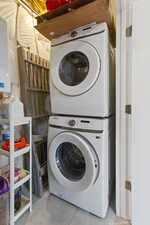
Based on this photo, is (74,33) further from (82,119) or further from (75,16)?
(82,119)

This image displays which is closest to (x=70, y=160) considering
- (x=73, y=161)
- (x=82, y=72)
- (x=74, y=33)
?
(x=73, y=161)

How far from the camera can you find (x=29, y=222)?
3.95 feet

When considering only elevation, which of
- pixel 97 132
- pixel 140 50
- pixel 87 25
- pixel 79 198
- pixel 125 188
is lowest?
pixel 79 198

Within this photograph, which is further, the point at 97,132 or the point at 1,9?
the point at 1,9

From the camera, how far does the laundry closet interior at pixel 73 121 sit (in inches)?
46.0

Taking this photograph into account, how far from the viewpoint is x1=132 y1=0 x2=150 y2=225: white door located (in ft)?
3.60

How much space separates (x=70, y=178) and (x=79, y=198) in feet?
0.67

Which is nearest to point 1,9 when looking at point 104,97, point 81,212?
point 104,97

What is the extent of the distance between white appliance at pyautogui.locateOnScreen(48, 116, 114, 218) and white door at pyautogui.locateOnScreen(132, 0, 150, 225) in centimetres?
24

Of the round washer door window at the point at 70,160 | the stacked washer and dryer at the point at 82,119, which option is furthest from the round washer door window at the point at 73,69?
the round washer door window at the point at 70,160

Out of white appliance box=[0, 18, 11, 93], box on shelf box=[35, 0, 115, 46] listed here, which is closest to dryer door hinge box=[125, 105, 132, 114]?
box on shelf box=[35, 0, 115, 46]

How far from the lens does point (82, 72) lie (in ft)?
4.73

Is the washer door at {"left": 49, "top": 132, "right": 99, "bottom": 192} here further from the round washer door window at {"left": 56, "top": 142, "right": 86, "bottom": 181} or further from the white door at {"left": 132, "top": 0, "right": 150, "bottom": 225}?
the white door at {"left": 132, "top": 0, "right": 150, "bottom": 225}

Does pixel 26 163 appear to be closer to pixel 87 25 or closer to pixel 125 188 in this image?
pixel 125 188
